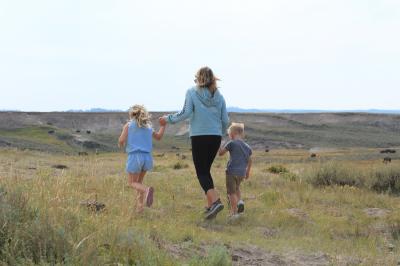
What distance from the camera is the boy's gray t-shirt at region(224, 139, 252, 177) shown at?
9.57m

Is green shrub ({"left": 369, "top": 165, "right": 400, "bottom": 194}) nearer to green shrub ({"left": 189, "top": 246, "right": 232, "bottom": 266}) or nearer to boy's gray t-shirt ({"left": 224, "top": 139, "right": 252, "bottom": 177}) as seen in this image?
boy's gray t-shirt ({"left": 224, "top": 139, "right": 252, "bottom": 177})

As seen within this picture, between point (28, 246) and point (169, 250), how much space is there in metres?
1.57

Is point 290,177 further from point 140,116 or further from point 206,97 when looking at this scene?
point 140,116

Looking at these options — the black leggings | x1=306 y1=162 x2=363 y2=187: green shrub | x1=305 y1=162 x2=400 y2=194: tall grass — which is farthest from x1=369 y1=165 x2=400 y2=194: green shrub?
the black leggings

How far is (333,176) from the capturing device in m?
14.9

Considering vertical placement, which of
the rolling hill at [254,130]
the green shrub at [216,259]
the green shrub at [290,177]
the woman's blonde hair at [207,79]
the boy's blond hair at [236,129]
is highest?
the woman's blonde hair at [207,79]

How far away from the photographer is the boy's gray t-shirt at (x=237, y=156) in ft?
31.4

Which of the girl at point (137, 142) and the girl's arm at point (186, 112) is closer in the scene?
the girl's arm at point (186, 112)

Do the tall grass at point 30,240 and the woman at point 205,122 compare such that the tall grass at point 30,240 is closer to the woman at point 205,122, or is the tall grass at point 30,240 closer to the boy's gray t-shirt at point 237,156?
the woman at point 205,122

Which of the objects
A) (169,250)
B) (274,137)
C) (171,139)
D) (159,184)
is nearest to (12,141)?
(171,139)

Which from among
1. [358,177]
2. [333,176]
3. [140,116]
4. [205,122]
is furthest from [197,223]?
[358,177]

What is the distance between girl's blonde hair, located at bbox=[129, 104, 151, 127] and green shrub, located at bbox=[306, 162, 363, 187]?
22.0ft

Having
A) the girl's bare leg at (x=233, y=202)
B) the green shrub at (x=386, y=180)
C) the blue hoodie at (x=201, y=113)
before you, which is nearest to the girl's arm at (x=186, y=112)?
the blue hoodie at (x=201, y=113)

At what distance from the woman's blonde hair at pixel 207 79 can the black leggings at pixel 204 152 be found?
76 centimetres
